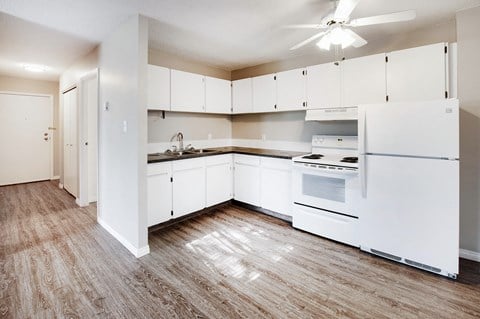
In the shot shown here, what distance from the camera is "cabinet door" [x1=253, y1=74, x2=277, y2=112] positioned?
153 inches

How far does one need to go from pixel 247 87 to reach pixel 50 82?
504 centimetres

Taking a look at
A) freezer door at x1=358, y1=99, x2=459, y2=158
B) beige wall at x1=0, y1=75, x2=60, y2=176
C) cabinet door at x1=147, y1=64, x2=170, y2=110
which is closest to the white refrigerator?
freezer door at x1=358, y1=99, x2=459, y2=158

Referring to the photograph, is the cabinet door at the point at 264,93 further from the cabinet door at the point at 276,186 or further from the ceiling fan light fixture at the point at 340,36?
the ceiling fan light fixture at the point at 340,36

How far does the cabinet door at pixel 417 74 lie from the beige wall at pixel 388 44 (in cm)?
30

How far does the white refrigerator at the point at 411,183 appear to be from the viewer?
2166 mm

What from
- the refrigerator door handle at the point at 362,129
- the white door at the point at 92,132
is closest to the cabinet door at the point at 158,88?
the white door at the point at 92,132

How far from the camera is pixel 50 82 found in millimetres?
6059

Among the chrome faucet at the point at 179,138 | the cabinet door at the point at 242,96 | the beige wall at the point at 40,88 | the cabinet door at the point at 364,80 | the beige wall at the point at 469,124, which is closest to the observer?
the beige wall at the point at 469,124

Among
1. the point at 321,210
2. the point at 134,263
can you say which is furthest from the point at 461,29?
the point at 134,263

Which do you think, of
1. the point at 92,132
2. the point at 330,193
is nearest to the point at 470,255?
the point at 330,193

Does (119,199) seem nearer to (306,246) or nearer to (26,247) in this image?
(26,247)

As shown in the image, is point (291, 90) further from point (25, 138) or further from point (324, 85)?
point (25, 138)

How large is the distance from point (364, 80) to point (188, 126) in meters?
2.65

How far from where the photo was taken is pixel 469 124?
8.09ft
